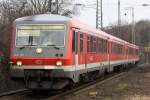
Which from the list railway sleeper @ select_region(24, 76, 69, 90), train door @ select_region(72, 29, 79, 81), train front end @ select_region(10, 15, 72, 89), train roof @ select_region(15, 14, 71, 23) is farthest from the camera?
train door @ select_region(72, 29, 79, 81)

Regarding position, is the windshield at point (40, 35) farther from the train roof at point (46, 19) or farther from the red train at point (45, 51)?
the train roof at point (46, 19)

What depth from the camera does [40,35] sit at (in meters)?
18.0

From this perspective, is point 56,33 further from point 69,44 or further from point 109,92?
point 109,92

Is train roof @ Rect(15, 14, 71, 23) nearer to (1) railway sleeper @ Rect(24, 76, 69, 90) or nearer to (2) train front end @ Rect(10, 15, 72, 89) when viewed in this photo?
(2) train front end @ Rect(10, 15, 72, 89)

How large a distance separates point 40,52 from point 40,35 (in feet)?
2.57

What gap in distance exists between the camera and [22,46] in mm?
17844

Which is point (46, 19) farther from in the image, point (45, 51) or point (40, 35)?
A: point (45, 51)

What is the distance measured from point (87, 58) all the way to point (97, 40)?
11.6 ft

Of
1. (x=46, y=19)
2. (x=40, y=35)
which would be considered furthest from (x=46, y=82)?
(x=46, y=19)

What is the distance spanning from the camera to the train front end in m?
17.3

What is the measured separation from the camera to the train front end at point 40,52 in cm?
1733

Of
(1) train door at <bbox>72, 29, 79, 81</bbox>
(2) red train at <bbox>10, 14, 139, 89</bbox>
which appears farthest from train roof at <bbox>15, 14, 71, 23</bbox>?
(1) train door at <bbox>72, 29, 79, 81</bbox>

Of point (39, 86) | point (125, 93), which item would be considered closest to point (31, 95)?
point (39, 86)

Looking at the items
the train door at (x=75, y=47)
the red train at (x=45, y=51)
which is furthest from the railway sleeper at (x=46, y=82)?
the train door at (x=75, y=47)
